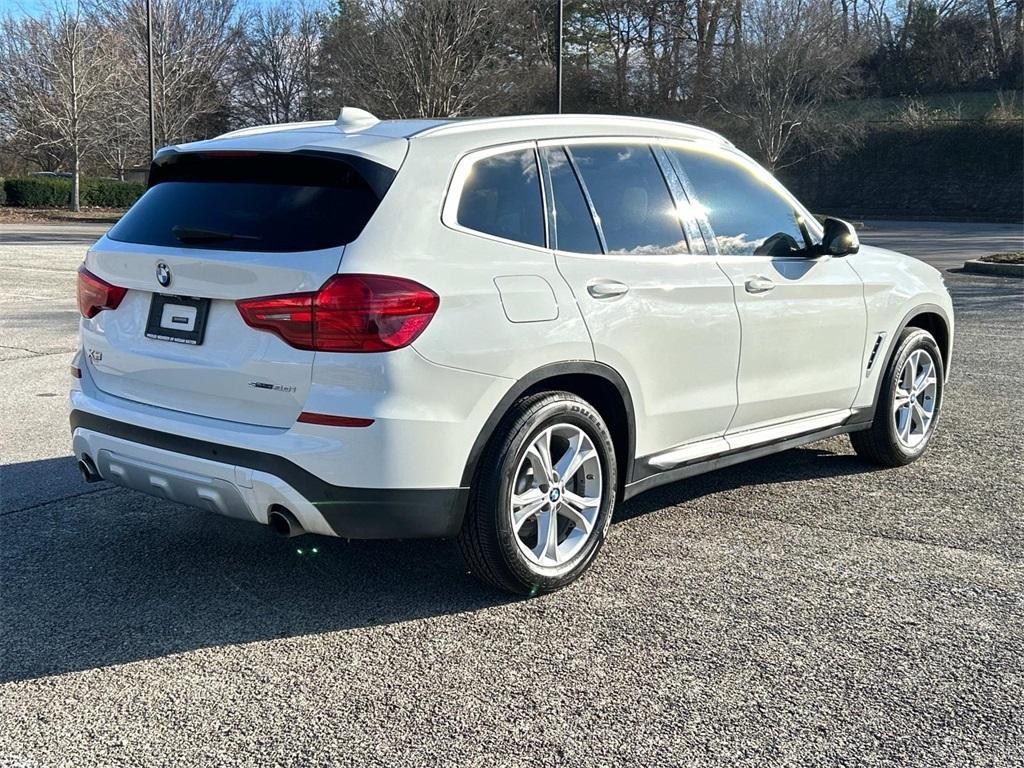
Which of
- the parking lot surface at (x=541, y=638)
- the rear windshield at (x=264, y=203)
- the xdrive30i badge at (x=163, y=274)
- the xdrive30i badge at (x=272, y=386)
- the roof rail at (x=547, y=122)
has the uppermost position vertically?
the roof rail at (x=547, y=122)

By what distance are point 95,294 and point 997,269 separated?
1861cm

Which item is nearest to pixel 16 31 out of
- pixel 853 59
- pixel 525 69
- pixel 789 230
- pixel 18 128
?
pixel 18 128

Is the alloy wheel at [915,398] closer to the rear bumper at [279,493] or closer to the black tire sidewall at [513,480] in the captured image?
the black tire sidewall at [513,480]

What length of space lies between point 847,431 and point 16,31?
4490cm

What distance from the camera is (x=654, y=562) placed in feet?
14.8

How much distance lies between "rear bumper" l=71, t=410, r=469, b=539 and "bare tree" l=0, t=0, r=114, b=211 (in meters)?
40.1

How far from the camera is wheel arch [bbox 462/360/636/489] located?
382 centimetres

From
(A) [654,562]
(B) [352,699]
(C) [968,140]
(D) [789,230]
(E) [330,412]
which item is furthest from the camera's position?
(C) [968,140]

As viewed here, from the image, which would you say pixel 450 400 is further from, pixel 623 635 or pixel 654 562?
pixel 654 562

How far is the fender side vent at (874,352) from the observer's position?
226 inches

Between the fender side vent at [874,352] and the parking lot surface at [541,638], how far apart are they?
0.63m

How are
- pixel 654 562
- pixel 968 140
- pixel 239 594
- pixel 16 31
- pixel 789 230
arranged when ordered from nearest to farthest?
pixel 239 594 → pixel 654 562 → pixel 789 230 → pixel 16 31 → pixel 968 140

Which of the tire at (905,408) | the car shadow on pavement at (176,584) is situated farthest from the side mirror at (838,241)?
the car shadow on pavement at (176,584)

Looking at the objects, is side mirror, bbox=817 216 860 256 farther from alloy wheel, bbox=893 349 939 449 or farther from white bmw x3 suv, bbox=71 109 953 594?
alloy wheel, bbox=893 349 939 449
